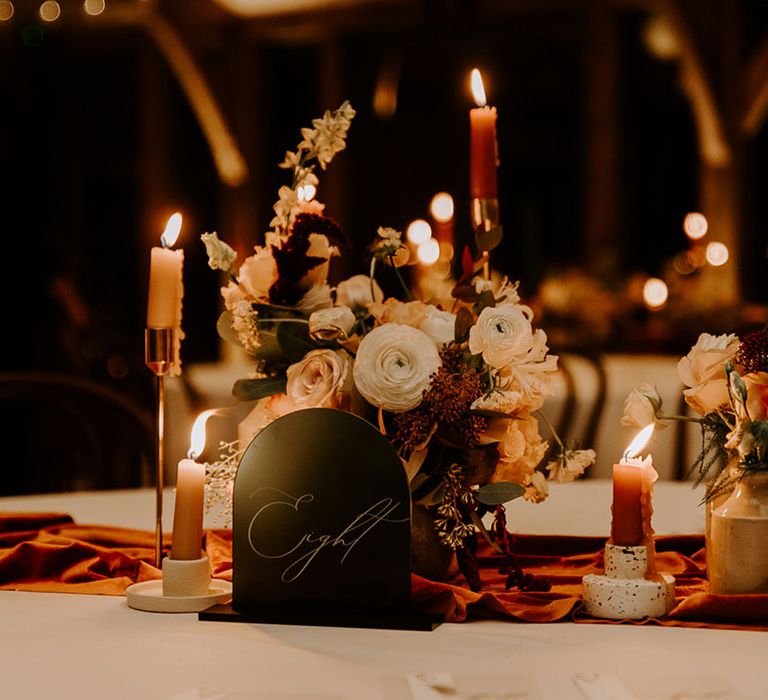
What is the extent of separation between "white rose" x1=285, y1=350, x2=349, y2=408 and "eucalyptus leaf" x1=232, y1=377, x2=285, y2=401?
38 mm

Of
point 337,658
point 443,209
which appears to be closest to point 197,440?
point 337,658

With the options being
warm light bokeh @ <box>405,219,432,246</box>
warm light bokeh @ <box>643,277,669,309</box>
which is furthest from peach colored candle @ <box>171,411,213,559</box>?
warm light bokeh @ <box>643,277,669,309</box>

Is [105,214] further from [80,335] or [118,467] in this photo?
[118,467]

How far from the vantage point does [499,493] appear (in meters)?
1.15

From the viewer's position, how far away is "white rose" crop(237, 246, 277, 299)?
1231mm

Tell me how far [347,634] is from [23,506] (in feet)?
3.22

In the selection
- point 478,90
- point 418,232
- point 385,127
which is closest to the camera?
point 478,90

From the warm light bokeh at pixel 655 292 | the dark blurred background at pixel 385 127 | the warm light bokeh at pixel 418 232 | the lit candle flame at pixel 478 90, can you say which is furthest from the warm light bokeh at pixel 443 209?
the dark blurred background at pixel 385 127

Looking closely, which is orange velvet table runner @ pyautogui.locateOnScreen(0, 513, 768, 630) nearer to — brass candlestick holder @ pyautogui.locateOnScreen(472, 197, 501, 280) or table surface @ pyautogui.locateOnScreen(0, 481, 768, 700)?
table surface @ pyautogui.locateOnScreen(0, 481, 768, 700)

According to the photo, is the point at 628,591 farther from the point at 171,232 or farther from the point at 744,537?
the point at 171,232

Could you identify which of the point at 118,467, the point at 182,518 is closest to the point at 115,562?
the point at 182,518

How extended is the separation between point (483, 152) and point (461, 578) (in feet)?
1.47

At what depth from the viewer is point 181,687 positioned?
0.91m

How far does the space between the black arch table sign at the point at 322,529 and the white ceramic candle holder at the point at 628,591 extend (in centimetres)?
15
